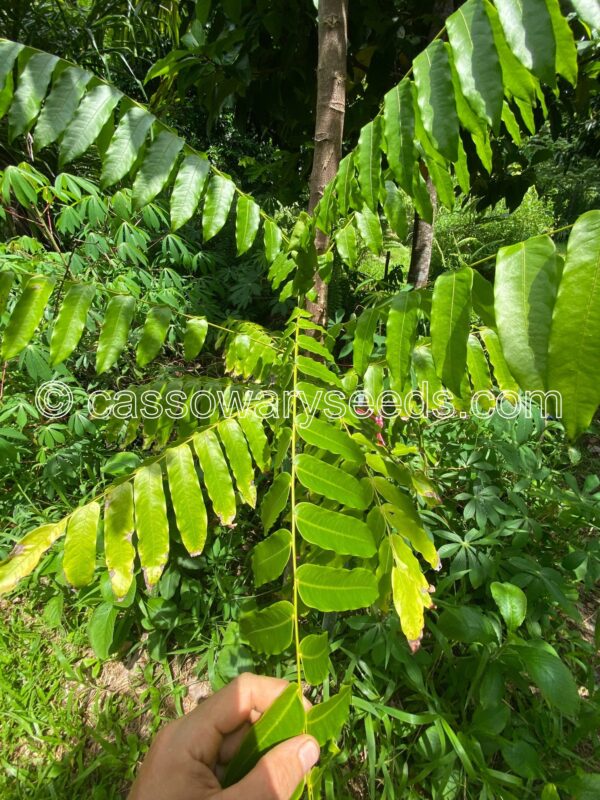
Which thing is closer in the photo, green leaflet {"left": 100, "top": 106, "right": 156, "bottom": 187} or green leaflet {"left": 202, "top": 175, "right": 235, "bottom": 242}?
green leaflet {"left": 100, "top": 106, "right": 156, "bottom": 187}

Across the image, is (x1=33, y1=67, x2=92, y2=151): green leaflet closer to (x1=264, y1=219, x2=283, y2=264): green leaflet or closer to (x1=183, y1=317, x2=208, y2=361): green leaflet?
(x1=183, y1=317, x2=208, y2=361): green leaflet

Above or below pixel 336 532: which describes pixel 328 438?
above

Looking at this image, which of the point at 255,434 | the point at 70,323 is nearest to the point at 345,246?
the point at 255,434

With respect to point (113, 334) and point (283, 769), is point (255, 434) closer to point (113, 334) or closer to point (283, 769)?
point (113, 334)

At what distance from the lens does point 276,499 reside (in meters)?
0.78

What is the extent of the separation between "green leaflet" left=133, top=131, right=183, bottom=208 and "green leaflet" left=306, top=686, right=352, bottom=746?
1.02 meters

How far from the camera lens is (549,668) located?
116cm

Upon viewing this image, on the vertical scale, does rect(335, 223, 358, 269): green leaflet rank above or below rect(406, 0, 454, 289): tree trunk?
below

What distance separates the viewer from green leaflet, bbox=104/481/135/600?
82cm

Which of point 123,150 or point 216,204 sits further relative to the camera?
point 216,204

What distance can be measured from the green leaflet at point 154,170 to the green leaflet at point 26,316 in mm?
287

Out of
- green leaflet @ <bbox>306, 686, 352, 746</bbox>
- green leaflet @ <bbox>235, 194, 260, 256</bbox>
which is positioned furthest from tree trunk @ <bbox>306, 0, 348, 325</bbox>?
green leaflet @ <bbox>306, 686, 352, 746</bbox>

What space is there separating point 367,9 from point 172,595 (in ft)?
8.64

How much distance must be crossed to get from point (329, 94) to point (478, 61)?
0.69 metres
